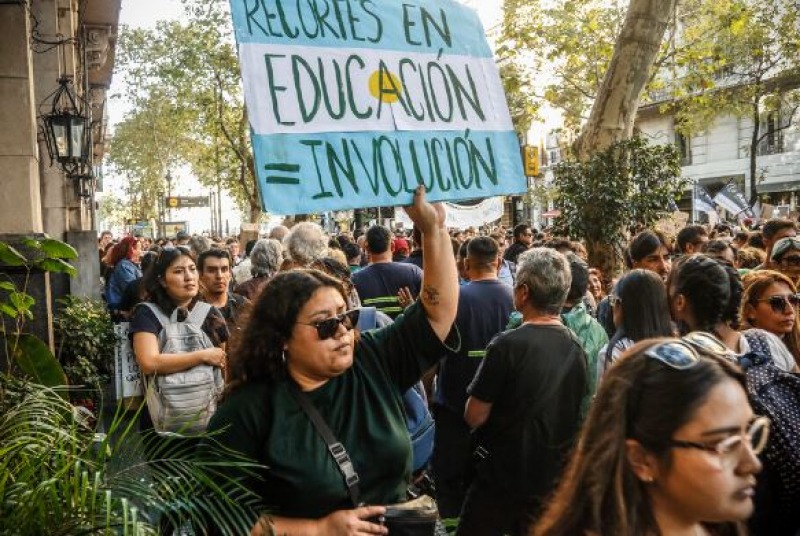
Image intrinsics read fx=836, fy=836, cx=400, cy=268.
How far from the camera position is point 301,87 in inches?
115

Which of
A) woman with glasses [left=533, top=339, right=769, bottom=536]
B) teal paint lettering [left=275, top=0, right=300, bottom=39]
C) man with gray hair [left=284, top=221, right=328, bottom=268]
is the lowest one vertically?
woman with glasses [left=533, top=339, right=769, bottom=536]

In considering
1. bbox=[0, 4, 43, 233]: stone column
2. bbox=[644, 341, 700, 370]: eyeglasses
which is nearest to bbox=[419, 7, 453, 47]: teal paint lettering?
bbox=[644, 341, 700, 370]: eyeglasses

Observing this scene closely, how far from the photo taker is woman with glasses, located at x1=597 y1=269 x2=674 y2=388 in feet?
13.0

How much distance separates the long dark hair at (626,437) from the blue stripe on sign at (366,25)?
1707mm

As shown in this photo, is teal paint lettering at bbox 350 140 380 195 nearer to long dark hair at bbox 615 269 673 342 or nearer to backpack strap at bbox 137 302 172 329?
long dark hair at bbox 615 269 673 342

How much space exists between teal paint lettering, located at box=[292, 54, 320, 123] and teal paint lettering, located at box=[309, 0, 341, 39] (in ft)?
0.57

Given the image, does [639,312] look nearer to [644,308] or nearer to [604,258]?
[644,308]

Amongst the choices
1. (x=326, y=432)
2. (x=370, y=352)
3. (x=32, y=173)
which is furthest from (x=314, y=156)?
(x=32, y=173)

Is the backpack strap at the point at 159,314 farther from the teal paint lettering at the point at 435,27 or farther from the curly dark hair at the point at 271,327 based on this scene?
the teal paint lettering at the point at 435,27

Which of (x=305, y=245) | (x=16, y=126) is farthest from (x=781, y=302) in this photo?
(x=16, y=126)

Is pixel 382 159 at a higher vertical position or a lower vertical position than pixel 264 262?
higher

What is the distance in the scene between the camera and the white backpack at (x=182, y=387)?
4395 millimetres

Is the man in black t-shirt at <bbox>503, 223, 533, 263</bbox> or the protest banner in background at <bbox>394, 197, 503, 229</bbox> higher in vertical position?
the protest banner in background at <bbox>394, 197, 503, 229</bbox>

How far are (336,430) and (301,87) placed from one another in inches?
46.8
